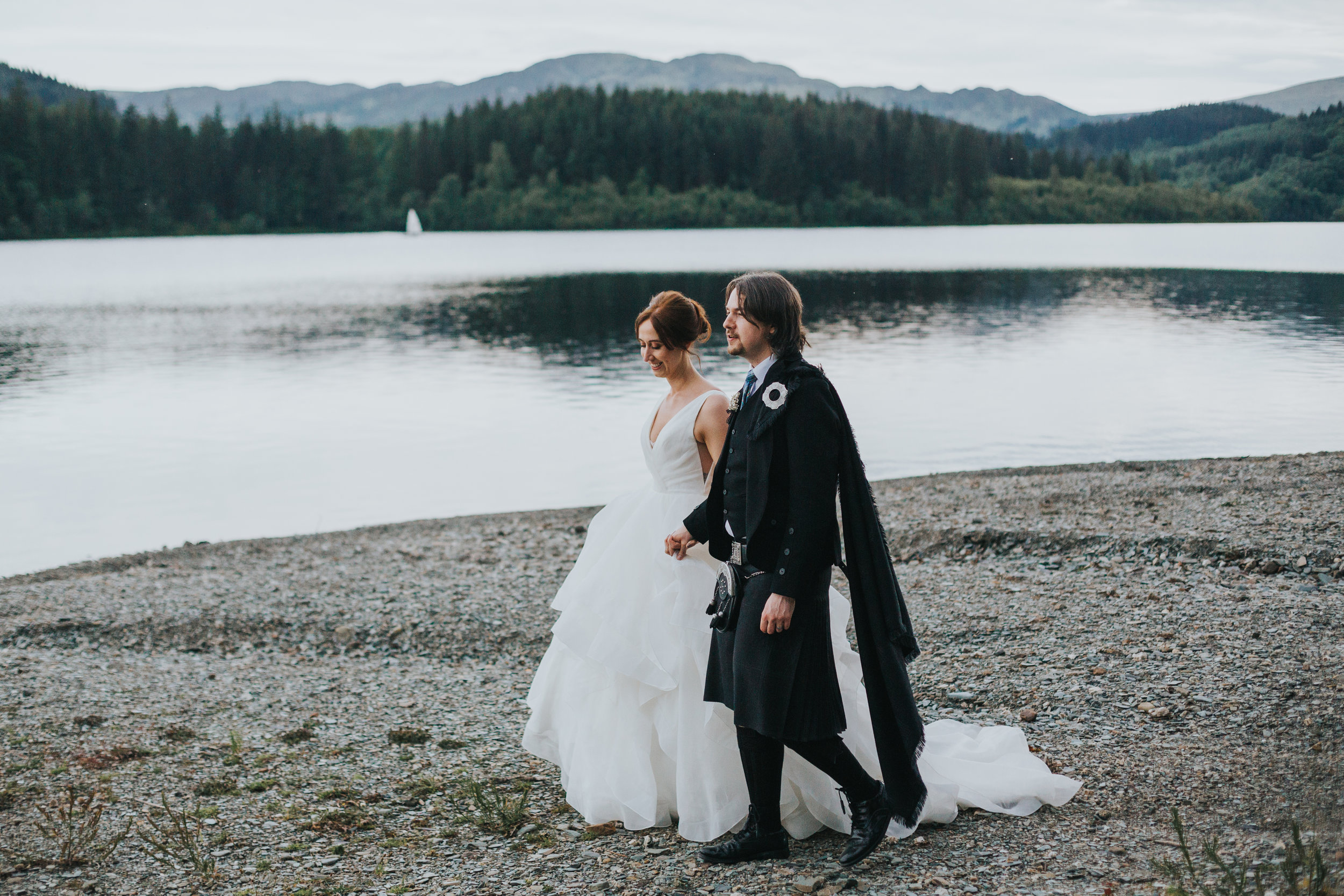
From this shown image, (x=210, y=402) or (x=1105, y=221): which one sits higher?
(x=1105, y=221)

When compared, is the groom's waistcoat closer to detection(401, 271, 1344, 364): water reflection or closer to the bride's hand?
the bride's hand

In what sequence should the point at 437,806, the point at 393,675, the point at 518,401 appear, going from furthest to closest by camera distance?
1. the point at 518,401
2. the point at 393,675
3. the point at 437,806

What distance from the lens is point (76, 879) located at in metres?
4.85

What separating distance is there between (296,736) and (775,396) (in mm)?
4576

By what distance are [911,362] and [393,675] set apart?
2695cm

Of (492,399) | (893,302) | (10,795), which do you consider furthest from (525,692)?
(893,302)

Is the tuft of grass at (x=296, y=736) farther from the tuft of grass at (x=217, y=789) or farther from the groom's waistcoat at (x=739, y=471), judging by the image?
the groom's waistcoat at (x=739, y=471)

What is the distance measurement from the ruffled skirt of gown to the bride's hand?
0.24 m

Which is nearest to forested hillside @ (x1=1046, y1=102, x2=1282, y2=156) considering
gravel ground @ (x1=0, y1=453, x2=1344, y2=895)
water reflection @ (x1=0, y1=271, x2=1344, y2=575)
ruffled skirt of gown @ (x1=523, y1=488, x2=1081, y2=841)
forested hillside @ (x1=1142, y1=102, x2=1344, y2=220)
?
forested hillside @ (x1=1142, y1=102, x2=1344, y2=220)

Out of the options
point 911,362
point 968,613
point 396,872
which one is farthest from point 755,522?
point 911,362

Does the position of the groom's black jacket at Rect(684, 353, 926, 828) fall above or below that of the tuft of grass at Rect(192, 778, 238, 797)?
above

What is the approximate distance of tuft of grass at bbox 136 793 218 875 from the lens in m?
4.95

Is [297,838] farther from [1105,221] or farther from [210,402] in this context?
[1105,221]

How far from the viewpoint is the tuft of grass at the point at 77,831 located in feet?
16.5
